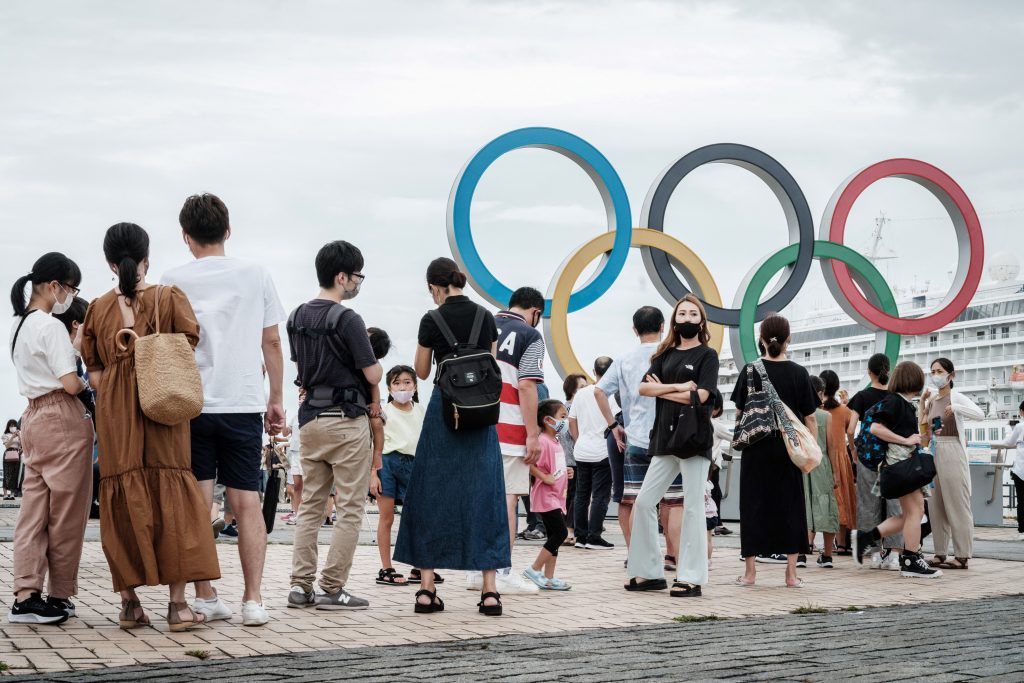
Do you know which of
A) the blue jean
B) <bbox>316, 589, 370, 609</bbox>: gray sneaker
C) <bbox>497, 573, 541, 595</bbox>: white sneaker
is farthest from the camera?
the blue jean

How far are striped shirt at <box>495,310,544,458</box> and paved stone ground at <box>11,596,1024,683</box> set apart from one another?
1.61 m

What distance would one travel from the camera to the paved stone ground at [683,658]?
13.1 ft

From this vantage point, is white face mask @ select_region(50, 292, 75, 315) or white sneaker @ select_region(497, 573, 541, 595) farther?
white sneaker @ select_region(497, 573, 541, 595)

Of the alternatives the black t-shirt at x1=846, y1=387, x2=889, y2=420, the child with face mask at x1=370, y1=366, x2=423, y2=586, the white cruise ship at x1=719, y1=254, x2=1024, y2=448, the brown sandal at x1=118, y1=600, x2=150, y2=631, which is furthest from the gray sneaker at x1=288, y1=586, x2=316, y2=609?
the white cruise ship at x1=719, y1=254, x2=1024, y2=448

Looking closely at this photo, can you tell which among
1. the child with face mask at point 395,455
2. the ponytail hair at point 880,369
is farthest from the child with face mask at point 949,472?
the child with face mask at point 395,455

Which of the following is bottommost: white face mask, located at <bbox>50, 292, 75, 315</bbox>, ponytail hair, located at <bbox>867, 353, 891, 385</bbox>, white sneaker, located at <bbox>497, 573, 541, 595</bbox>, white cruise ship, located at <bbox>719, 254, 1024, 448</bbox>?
white sneaker, located at <bbox>497, 573, 541, 595</bbox>

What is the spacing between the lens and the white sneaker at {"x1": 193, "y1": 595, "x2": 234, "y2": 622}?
A: 5.17 meters

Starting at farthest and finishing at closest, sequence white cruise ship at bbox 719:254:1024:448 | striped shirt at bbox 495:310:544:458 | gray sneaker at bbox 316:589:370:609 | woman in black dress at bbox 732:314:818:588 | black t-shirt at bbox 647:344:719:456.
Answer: white cruise ship at bbox 719:254:1024:448 → woman in black dress at bbox 732:314:818:588 → black t-shirt at bbox 647:344:719:456 → striped shirt at bbox 495:310:544:458 → gray sneaker at bbox 316:589:370:609

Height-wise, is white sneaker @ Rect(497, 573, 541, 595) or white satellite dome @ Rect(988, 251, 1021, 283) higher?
white satellite dome @ Rect(988, 251, 1021, 283)

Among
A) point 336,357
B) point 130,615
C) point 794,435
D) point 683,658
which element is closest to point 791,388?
point 794,435

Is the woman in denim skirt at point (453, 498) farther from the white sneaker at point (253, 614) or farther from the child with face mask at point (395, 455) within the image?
the child with face mask at point (395, 455)

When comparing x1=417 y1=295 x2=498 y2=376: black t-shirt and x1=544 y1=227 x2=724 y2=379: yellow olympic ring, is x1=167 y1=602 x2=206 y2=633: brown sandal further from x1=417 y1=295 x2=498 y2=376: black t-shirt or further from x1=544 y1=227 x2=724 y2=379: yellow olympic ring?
x1=544 y1=227 x2=724 y2=379: yellow olympic ring

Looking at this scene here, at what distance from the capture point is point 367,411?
5.77 meters

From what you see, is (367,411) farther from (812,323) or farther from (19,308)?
(812,323)
